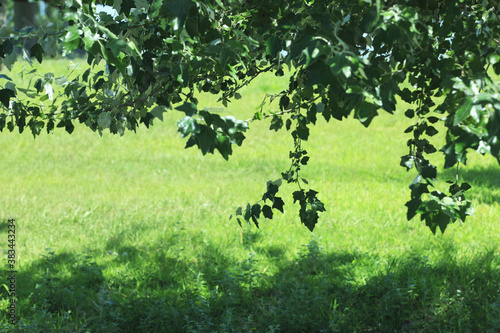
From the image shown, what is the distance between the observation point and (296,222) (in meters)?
6.63

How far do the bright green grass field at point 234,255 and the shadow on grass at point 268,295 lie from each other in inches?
0.5

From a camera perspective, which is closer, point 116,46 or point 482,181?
point 116,46

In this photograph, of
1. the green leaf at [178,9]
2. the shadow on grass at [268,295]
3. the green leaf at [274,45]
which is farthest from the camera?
the shadow on grass at [268,295]

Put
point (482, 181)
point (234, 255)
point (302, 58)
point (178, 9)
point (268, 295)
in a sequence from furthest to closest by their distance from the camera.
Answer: point (482, 181) → point (234, 255) → point (268, 295) → point (302, 58) → point (178, 9)

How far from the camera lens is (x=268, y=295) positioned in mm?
4934

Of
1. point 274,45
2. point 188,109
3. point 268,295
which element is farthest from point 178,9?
point 268,295

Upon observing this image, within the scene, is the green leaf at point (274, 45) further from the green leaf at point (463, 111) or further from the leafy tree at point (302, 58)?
the green leaf at point (463, 111)

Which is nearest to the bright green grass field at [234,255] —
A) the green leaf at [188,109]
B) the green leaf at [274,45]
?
the green leaf at [274,45]

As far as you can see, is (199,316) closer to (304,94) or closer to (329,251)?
(329,251)

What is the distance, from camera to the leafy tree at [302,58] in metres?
1.64

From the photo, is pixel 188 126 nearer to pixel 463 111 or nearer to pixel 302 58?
pixel 302 58

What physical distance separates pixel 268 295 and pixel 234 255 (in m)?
0.80

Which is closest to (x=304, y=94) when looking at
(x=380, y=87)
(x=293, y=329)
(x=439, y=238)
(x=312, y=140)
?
(x=380, y=87)

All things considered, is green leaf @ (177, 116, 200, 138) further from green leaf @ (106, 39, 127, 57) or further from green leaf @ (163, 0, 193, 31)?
green leaf @ (106, 39, 127, 57)
